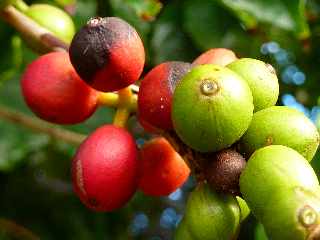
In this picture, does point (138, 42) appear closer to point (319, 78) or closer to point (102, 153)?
point (102, 153)

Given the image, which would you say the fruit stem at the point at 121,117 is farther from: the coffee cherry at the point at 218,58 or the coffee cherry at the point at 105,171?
the coffee cherry at the point at 218,58

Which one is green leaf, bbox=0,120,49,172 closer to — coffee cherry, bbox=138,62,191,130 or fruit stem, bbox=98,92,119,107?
fruit stem, bbox=98,92,119,107

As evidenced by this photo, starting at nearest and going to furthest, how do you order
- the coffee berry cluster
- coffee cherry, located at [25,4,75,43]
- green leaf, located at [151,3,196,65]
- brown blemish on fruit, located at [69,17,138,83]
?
the coffee berry cluster < brown blemish on fruit, located at [69,17,138,83] < coffee cherry, located at [25,4,75,43] < green leaf, located at [151,3,196,65]

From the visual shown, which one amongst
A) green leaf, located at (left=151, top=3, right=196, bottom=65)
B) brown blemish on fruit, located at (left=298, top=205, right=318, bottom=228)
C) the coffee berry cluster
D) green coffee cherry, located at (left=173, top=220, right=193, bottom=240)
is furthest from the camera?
green leaf, located at (left=151, top=3, right=196, bottom=65)

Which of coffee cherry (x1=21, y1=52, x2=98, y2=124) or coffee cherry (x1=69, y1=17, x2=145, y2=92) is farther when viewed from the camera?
coffee cherry (x1=21, y1=52, x2=98, y2=124)

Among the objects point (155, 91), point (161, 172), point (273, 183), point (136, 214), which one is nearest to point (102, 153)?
point (155, 91)

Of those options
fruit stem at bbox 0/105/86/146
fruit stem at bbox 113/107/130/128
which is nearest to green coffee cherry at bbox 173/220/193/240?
fruit stem at bbox 113/107/130/128

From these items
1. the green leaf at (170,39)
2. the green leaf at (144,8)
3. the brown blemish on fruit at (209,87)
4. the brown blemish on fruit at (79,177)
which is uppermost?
the brown blemish on fruit at (209,87)

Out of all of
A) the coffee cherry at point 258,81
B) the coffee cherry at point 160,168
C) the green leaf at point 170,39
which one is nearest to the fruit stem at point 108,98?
the coffee cherry at point 160,168
